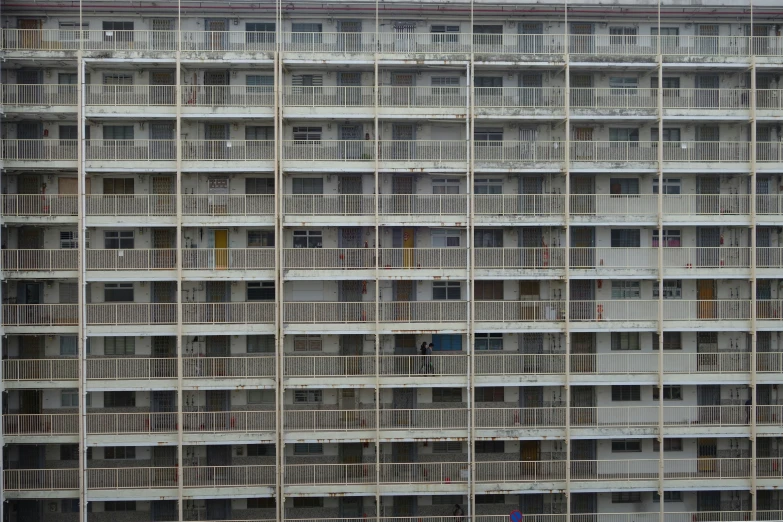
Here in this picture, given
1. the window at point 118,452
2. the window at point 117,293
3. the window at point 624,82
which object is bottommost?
the window at point 118,452

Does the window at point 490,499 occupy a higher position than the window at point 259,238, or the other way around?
the window at point 259,238

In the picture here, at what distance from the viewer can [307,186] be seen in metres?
29.0

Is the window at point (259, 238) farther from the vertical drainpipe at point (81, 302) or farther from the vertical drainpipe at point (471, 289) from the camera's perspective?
the vertical drainpipe at point (471, 289)

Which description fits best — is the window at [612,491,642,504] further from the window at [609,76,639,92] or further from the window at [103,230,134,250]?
the window at [103,230,134,250]

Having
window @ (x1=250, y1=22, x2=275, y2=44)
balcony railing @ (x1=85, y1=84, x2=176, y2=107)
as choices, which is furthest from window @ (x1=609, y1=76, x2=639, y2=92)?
balcony railing @ (x1=85, y1=84, x2=176, y2=107)

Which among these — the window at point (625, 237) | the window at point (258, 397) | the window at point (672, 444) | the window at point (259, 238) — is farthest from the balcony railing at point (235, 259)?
the window at point (672, 444)

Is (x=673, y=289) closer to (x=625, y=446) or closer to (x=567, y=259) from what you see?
(x=567, y=259)

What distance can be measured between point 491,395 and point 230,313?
400 inches

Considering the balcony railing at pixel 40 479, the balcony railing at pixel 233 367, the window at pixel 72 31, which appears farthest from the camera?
the window at pixel 72 31

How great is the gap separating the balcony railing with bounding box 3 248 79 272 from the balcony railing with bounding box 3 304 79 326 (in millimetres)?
1380

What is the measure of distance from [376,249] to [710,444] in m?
14.8

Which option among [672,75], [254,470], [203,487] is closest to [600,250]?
[672,75]

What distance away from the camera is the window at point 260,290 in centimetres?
2903

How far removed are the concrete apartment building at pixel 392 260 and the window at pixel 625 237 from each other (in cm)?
8
